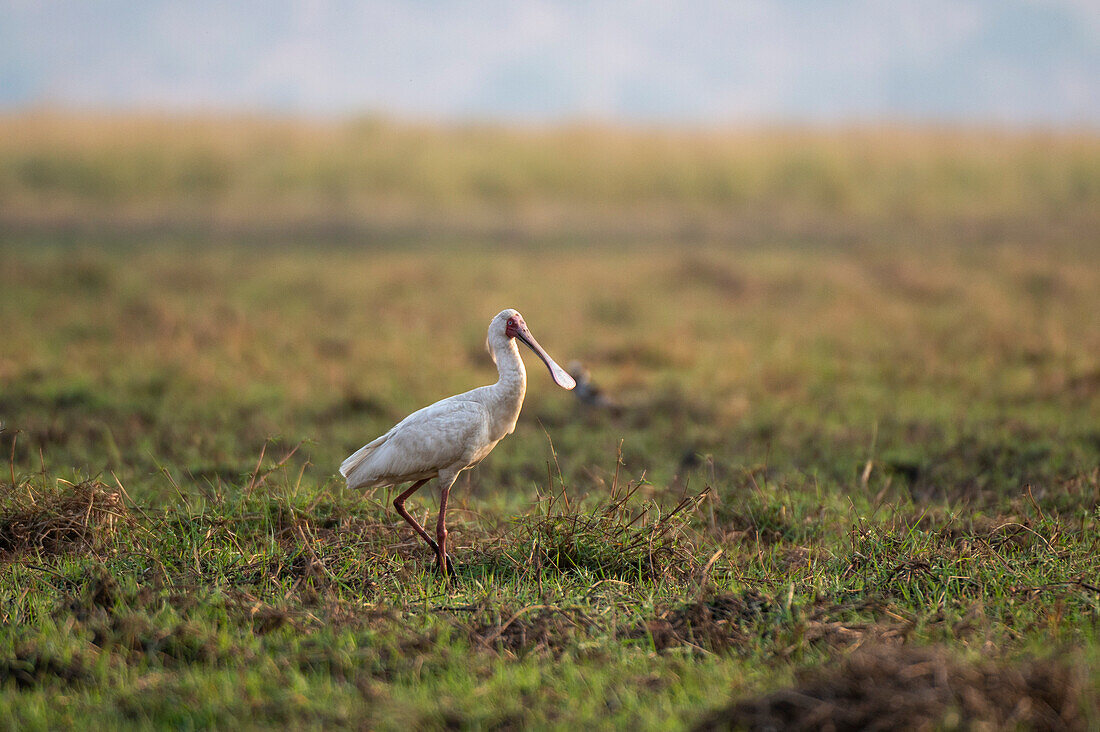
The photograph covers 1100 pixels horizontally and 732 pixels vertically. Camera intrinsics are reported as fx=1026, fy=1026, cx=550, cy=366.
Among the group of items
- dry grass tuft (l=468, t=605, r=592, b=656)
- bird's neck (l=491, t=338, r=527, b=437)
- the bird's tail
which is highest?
bird's neck (l=491, t=338, r=527, b=437)

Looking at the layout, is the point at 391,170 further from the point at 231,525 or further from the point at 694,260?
A: the point at 231,525

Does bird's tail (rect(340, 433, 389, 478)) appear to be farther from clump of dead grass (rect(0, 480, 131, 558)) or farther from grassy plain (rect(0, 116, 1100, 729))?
clump of dead grass (rect(0, 480, 131, 558))

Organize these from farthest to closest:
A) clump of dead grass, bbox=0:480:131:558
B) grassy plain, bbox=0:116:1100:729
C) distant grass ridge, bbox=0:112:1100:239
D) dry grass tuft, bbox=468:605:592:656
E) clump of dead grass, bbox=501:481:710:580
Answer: distant grass ridge, bbox=0:112:1100:239 < clump of dead grass, bbox=0:480:131:558 < clump of dead grass, bbox=501:481:710:580 < dry grass tuft, bbox=468:605:592:656 < grassy plain, bbox=0:116:1100:729

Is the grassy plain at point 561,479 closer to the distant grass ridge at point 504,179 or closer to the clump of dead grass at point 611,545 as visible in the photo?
the clump of dead grass at point 611,545

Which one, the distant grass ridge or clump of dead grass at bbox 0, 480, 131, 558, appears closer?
clump of dead grass at bbox 0, 480, 131, 558

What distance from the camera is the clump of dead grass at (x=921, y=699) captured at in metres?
2.47

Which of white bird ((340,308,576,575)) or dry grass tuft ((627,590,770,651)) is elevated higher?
white bird ((340,308,576,575))

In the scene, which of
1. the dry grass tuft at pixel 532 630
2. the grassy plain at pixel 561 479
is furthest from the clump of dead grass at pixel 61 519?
the dry grass tuft at pixel 532 630

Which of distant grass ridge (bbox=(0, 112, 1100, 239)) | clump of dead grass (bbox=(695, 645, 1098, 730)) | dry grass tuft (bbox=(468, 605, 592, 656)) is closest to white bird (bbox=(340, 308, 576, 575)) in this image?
dry grass tuft (bbox=(468, 605, 592, 656))

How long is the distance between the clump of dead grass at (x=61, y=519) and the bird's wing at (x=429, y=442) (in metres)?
0.99

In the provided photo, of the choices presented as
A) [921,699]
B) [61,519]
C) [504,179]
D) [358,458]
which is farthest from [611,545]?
[504,179]

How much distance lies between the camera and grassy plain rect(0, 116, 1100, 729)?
288cm

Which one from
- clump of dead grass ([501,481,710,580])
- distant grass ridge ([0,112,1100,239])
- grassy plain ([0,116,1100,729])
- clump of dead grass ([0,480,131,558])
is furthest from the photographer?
distant grass ridge ([0,112,1100,239])

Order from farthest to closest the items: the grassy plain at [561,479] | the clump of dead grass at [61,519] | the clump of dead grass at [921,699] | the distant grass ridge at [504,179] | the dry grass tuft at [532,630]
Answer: the distant grass ridge at [504,179] → the clump of dead grass at [61,519] → the dry grass tuft at [532,630] → the grassy plain at [561,479] → the clump of dead grass at [921,699]
